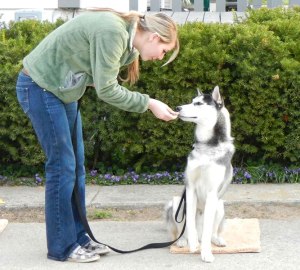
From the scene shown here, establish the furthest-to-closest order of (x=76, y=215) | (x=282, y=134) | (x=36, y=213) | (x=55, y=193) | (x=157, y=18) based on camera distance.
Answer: (x=282, y=134) → (x=36, y=213) → (x=76, y=215) → (x=55, y=193) → (x=157, y=18)

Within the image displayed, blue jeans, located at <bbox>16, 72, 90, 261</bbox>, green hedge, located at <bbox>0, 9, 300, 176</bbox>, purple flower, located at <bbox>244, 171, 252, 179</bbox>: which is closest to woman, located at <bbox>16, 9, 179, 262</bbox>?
blue jeans, located at <bbox>16, 72, 90, 261</bbox>

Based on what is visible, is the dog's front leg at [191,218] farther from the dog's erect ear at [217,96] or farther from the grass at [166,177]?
the grass at [166,177]

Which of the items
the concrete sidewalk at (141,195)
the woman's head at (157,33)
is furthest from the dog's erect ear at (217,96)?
the concrete sidewalk at (141,195)

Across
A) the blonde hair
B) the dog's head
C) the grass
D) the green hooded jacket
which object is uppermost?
the blonde hair

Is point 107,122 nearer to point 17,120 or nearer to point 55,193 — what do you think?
point 17,120

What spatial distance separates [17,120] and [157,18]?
111 inches

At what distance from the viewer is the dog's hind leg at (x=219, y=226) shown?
505 centimetres

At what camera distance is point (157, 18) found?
4465mm

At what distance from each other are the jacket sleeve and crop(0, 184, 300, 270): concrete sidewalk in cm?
124

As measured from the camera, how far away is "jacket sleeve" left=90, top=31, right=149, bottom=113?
427 centimetres

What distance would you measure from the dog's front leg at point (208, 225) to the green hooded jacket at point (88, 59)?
877mm

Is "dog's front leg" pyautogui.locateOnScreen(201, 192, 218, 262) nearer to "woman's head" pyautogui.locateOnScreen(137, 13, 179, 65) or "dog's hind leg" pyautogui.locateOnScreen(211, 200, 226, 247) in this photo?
"dog's hind leg" pyautogui.locateOnScreen(211, 200, 226, 247)

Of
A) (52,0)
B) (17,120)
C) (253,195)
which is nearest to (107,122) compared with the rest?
(17,120)

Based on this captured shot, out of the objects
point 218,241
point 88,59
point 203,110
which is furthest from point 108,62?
point 218,241
